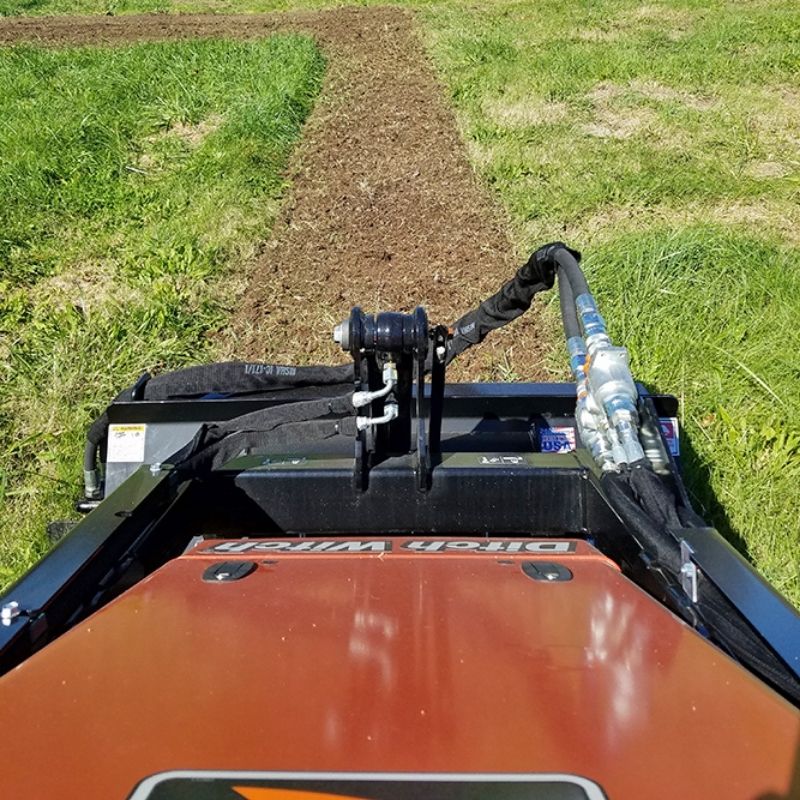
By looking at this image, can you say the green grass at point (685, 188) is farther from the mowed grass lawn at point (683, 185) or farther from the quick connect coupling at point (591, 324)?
the quick connect coupling at point (591, 324)

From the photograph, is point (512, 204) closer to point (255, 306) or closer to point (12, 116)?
point (255, 306)

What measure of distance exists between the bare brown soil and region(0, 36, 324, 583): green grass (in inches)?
11.4

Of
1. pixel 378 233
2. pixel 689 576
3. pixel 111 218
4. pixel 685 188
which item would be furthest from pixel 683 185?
pixel 689 576

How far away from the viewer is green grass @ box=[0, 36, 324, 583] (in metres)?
4.75

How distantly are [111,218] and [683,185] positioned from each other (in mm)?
4534

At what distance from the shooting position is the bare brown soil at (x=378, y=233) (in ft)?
19.1

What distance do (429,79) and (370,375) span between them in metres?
9.96

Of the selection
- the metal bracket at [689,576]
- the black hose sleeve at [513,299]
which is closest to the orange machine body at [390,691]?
the metal bracket at [689,576]

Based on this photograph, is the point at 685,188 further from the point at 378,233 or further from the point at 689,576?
the point at 689,576

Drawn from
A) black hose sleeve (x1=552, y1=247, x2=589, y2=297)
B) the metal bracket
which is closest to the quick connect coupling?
black hose sleeve (x1=552, y1=247, x2=589, y2=297)

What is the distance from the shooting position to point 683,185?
733 cm

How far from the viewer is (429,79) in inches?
447

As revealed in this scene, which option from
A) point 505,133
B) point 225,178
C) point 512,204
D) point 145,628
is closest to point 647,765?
point 145,628

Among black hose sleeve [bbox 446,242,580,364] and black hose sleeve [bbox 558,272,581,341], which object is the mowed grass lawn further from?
black hose sleeve [bbox 558,272,581,341]
